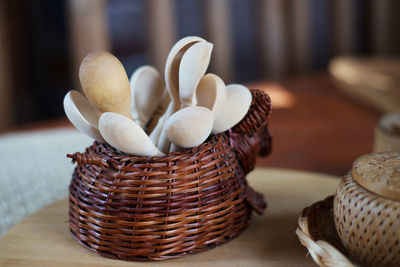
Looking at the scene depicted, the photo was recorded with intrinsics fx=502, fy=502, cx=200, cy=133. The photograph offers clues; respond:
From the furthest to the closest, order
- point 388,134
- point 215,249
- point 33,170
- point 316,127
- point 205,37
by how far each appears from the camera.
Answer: point 205,37 → point 316,127 → point 33,170 → point 388,134 → point 215,249

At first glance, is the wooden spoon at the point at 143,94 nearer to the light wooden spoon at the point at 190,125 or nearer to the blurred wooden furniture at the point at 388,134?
the light wooden spoon at the point at 190,125

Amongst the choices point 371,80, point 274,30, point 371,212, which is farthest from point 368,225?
point 274,30

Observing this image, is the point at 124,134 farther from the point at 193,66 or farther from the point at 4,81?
A: the point at 4,81

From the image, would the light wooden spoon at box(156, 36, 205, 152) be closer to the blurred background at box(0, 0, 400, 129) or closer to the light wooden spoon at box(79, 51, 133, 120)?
the light wooden spoon at box(79, 51, 133, 120)

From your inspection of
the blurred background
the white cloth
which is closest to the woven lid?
the white cloth

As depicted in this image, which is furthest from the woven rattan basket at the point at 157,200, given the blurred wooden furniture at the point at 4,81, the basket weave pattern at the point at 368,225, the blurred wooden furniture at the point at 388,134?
the blurred wooden furniture at the point at 4,81

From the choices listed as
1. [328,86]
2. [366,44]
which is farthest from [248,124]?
[366,44]
